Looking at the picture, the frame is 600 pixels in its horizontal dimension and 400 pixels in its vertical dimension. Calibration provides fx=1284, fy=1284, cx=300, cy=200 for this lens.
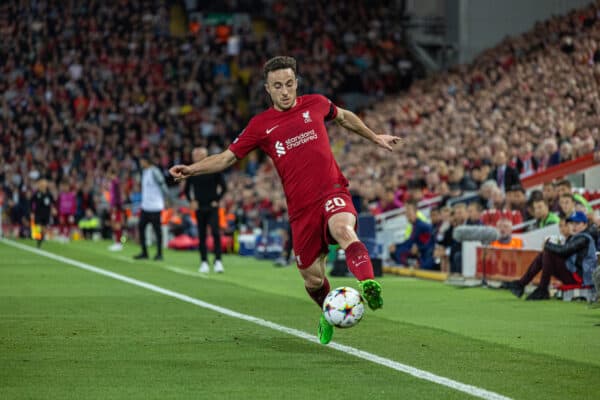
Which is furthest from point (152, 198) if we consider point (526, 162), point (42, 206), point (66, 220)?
point (66, 220)

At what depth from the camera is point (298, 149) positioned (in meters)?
10.4

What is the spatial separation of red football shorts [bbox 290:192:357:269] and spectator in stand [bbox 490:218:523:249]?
8.53 meters

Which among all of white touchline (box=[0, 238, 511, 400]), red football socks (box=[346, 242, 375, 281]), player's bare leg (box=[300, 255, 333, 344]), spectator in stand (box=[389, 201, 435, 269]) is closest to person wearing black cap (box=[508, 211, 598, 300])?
white touchline (box=[0, 238, 511, 400])

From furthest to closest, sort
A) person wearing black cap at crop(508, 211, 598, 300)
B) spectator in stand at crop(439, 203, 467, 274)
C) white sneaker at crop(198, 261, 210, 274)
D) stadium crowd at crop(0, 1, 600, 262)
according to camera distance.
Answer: stadium crowd at crop(0, 1, 600, 262)
white sneaker at crop(198, 261, 210, 274)
spectator in stand at crop(439, 203, 467, 274)
person wearing black cap at crop(508, 211, 598, 300)

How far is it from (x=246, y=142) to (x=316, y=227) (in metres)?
0.92

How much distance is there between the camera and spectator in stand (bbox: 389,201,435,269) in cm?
2209

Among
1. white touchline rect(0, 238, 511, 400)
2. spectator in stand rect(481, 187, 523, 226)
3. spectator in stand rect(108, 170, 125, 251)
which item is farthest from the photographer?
spectator in stand rect(108, 170, 125, 251)

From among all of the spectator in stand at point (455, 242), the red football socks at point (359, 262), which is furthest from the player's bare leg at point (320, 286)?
the spectator in stand at point (455, 242)

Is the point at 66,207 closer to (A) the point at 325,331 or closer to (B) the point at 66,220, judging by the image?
(B) the point at 66,220

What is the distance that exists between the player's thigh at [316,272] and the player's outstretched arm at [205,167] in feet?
3.53

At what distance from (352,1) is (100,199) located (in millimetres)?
13402

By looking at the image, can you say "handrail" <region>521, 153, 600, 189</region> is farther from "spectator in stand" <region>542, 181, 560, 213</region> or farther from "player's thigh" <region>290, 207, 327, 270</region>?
"player's thigh" <region>290, 207, 327, 270</region>

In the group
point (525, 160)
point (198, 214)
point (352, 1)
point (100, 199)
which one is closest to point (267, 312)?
point (198, 214)

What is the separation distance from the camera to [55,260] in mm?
25922
